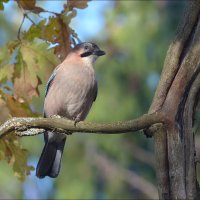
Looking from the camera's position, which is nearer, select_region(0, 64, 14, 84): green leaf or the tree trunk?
the tree trunk

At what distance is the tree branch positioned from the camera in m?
2.89

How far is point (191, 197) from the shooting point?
2656 mm

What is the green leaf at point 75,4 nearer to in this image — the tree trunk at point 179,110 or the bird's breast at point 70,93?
the tree trunk at point 179,110

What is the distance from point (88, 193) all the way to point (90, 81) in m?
6.79

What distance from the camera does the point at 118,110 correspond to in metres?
13.0

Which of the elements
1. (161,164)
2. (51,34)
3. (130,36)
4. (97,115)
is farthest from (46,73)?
(130,36)

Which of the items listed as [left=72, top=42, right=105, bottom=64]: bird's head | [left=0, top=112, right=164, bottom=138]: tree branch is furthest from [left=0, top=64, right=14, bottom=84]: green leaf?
[left=72, top=42, right=105, bottom=64]: bird's head

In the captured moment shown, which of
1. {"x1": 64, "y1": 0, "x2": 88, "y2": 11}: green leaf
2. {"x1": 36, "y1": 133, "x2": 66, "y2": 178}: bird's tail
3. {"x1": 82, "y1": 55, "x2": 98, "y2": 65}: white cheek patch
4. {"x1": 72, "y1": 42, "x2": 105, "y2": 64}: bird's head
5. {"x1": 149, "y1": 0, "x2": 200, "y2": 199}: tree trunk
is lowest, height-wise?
{"x1": 149, "y1": 0, "x2": 200, "y2": 199}: tree trunk

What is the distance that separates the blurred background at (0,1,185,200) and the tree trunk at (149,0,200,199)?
341 inches

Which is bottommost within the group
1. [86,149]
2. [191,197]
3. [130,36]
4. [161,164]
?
[191,197]

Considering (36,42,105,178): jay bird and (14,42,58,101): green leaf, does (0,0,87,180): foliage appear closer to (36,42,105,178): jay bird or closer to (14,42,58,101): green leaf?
(14,42,58,101): green leaf

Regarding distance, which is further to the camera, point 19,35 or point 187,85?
point 19,35

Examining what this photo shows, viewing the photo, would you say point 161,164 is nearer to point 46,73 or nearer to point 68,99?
point 46,73

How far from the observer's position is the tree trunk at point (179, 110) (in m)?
2.72
